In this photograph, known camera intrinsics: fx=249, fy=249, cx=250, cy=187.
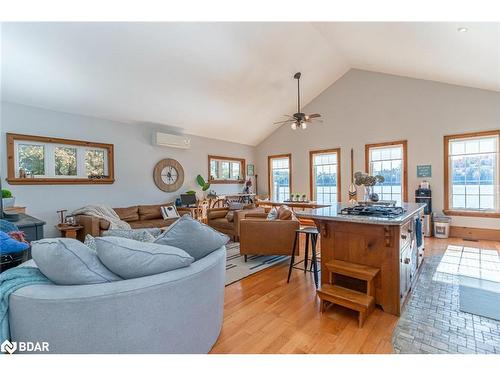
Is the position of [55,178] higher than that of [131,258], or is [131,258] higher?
[55,178]

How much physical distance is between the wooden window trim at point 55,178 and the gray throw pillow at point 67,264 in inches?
153

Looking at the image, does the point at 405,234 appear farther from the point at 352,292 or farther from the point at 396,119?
the point at 396,119

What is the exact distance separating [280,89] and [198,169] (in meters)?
3.11

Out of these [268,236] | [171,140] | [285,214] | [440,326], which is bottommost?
[440,326]

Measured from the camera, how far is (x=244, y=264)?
12.5ft

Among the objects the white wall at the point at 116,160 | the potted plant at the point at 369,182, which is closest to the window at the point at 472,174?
the potted plant at the point at 369,182

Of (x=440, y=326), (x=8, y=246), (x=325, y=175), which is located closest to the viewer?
(x=8, y=246)

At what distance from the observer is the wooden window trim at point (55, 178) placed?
4.18 metres

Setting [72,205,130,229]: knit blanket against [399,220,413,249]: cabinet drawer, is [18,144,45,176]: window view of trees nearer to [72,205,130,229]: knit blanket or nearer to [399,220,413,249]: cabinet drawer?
[72,205,130,229]: knit blanket

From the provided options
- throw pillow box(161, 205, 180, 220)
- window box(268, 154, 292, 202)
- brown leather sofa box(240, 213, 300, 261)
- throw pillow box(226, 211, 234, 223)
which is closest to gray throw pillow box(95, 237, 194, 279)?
brown leather sofa box(240, 213, 300, 261)

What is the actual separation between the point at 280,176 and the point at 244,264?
5.06 meters

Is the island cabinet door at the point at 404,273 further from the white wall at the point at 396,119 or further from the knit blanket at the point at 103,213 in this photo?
the knit blanket at the point at 103,213

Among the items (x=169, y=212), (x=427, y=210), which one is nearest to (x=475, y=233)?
(x=427, y=210)
